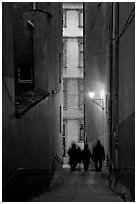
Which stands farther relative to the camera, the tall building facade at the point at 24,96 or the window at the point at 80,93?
the window at the point at 80,93

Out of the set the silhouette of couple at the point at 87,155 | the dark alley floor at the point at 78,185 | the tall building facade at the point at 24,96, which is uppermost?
the tall building facade at the point at 24,96

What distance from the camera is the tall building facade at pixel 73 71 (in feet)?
74.5

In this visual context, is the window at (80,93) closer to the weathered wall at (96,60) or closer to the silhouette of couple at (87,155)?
the weathered wall at (96,60)

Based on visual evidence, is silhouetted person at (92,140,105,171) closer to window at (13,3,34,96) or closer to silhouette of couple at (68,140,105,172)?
silhouette of couple at (68,140,105,172)

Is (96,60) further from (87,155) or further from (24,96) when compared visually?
(24,96)

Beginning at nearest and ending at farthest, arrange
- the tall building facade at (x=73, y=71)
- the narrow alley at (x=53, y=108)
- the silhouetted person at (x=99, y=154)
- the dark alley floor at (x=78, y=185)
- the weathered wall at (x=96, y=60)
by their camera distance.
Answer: the narrow alley at (x=53, y=108) < the dark alley floor at (x=78, y=185) < the silhouetted person at (x=99, y=154) < the weathered wall at (x=96, y=60) < the tall building facade at (x=73, y=71)

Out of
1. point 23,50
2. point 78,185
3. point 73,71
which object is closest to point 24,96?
point 23,50

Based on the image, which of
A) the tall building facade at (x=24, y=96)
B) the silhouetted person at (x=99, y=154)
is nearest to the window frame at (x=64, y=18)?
the tall building facade at (x=24, y=96)

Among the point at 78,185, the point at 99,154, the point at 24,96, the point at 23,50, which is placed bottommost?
the point at 78,185

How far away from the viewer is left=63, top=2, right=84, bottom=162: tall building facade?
2270 cm

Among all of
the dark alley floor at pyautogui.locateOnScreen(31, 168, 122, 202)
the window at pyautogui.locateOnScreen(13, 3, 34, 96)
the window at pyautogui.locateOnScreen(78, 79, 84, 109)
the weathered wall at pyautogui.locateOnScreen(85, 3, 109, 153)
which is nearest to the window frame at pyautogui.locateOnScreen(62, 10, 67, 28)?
the window at pyautogui.locateOnScreen(78, 79, 84, 109)

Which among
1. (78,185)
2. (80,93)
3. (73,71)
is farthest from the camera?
(80,93)

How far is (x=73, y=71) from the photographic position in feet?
76.3

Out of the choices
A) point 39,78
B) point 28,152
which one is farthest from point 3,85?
point 39,78
